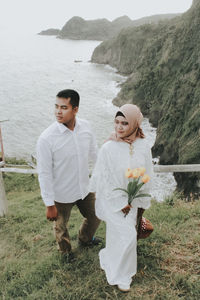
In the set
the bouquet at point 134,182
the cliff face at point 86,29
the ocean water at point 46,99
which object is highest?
the cliff face at point 86,29

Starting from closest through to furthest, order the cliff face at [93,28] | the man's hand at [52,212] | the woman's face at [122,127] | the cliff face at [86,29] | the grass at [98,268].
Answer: the woman's face at [122,127]
the grass at [98,268]
the man's hand at [52,212]
the cliff face at [93,28]
the cliff face at [86,29]

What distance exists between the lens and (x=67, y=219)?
3.43 m

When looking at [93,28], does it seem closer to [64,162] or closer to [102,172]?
[64,162]

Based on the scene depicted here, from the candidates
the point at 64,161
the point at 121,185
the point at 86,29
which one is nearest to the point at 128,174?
the point at 121,185

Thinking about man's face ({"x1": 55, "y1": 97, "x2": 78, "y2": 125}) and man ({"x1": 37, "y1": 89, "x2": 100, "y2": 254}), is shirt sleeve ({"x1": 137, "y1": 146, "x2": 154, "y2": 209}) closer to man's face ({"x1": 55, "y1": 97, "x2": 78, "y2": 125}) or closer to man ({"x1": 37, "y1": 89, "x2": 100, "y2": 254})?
man ({"x1": 37, "y1": 89, "x2": 100, "y2": 254})

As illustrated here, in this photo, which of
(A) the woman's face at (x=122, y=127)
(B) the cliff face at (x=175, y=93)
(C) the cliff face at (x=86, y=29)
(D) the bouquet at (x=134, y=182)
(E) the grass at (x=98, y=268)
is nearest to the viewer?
(D) the bouquet at (x=134, y=182)

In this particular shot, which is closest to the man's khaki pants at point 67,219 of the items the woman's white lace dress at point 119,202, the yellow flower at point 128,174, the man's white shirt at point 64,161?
the man's white shirt at point 64,161

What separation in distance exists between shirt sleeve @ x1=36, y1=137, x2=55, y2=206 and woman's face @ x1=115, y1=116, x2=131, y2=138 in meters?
0.79

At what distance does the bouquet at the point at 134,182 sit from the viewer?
8.33ft

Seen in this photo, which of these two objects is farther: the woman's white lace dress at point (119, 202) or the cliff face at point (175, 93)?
the cliff face at point (175, 93)

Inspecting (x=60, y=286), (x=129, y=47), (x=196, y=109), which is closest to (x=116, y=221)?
(x=60, y=286)

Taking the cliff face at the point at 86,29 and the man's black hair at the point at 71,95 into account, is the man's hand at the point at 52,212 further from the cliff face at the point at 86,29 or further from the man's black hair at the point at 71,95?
the cliff face at the point at 86,29

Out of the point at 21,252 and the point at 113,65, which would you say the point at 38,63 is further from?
the point at 21,252

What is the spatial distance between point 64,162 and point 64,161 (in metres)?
0.01
